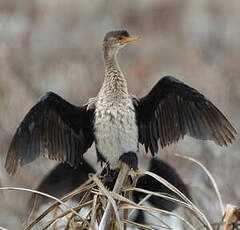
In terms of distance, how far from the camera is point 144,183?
375 centimetres

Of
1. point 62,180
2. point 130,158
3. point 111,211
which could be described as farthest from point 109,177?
point 111,211

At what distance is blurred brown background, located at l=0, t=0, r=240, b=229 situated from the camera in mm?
5090

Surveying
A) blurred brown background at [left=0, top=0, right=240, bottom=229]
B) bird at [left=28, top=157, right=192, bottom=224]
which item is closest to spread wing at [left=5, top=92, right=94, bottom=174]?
bird at [left=28, top=157, right=192, bottom=224]

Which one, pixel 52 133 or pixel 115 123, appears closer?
pixel 115 123

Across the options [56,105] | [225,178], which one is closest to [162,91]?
[56,105]

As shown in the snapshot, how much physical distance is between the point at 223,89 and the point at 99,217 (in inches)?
156

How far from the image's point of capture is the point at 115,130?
9.77 ft

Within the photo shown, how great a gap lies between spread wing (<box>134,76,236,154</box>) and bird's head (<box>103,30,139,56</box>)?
0.23 metres

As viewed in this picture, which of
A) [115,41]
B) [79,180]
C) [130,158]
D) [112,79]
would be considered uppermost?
[115,41]

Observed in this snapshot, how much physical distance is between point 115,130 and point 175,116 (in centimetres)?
31

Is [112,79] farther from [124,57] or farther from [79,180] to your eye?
[124,57]

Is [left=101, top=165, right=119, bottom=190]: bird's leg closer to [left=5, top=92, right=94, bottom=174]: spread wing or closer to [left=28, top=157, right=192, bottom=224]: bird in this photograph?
[left=5, top=92, right=94, bottom=174]: spread wing

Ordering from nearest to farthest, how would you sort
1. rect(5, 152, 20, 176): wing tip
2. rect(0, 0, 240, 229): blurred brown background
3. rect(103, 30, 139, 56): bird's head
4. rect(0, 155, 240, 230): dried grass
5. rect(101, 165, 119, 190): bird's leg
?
rect(0, 155, 240, 230): dried grass, rect(5, 152, 20, 176): wing tip, rect(101, 165, 119, 190): bird's leg, rect(103, 30, 139, 56): bird's head, rect(0, 0, 240, 229): blurred brown background

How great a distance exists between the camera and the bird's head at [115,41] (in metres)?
3.18
